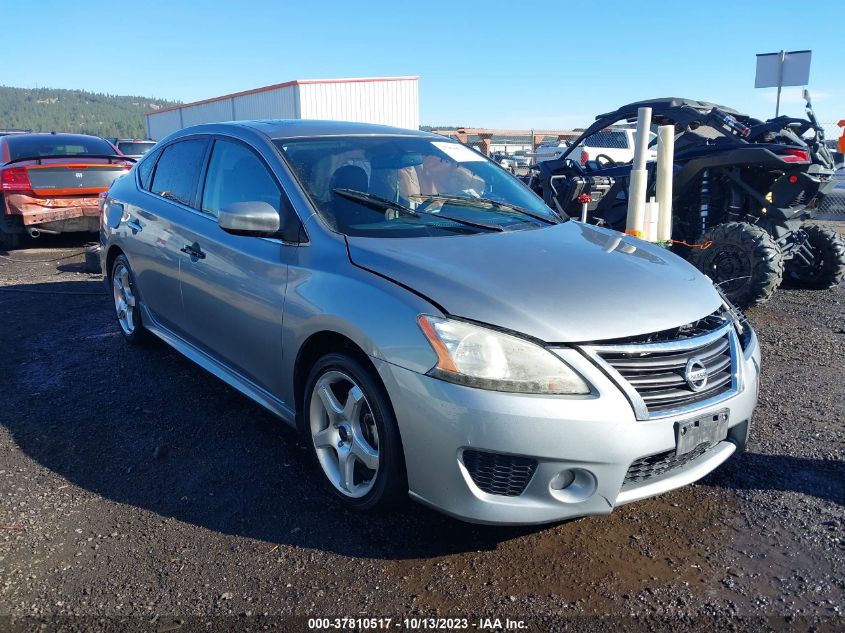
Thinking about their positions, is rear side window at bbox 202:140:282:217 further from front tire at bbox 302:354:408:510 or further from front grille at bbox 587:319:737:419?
front grille at bbox 587:319:737:419

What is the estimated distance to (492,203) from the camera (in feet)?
12.8

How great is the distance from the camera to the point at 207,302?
386 centimetres

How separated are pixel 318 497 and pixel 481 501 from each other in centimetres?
97

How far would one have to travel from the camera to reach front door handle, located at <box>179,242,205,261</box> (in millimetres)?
3888

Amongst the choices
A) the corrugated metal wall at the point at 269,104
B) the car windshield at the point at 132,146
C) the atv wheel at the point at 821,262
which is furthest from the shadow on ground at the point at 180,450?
the corrugated metal wall at the point at 269,104

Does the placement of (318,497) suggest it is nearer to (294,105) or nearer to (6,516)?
(6,516)

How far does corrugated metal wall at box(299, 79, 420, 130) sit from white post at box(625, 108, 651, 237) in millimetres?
21551

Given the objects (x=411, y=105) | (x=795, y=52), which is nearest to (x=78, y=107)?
(x=411, y=105)

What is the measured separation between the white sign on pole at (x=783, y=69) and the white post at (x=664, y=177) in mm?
5873

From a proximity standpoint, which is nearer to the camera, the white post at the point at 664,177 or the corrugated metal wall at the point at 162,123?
the white post at the point at 664,177

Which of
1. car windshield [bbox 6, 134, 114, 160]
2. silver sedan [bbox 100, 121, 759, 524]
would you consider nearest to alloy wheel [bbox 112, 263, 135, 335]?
silver sedan [bbox 100, 121, 759, 524]

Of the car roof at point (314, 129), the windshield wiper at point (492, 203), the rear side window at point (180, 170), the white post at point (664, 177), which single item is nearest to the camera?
the windshield wiper at point (492, 203)

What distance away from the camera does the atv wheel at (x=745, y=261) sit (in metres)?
6.41

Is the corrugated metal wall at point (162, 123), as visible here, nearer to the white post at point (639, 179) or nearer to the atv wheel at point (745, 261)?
the white post at point (639, 179)
